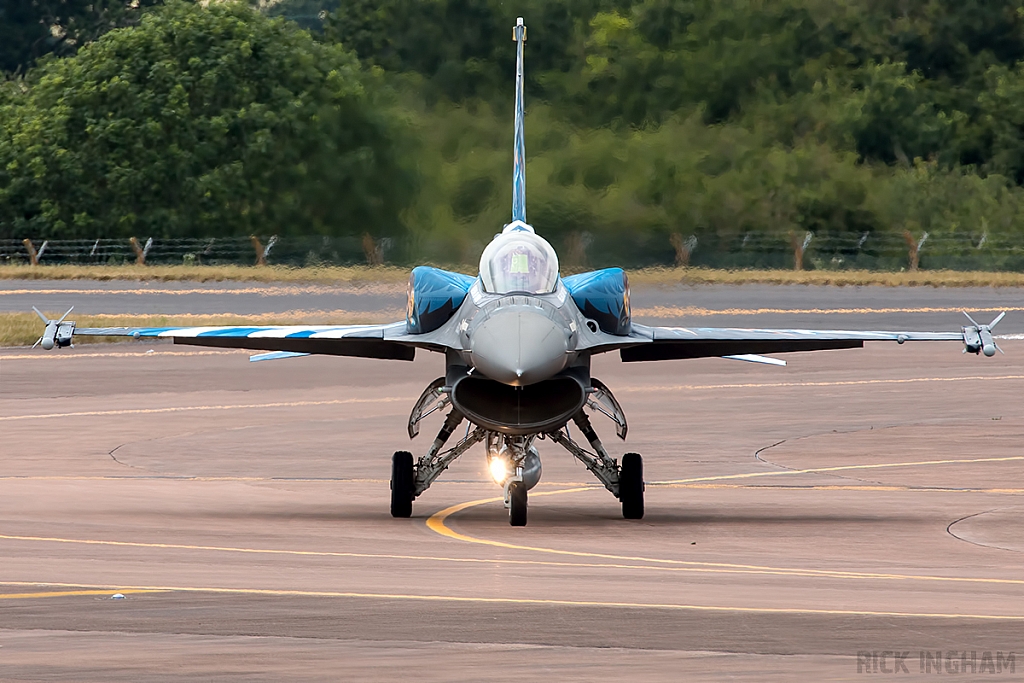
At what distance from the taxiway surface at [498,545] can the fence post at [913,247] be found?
32.8 meters

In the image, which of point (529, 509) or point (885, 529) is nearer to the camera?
point (885, 529)

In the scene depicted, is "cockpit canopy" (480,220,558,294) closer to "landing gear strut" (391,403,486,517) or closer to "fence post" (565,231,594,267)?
"landing gear strut" (391,403,486,517)

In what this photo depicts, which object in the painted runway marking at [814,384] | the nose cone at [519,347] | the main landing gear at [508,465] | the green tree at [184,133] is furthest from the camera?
the green tree at [184,133]

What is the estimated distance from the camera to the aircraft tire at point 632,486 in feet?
61.4

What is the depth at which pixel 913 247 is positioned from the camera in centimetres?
6719

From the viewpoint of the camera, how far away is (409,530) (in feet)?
58.2

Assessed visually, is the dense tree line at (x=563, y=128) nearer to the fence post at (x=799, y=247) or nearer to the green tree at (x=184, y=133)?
the green tree at (x=184, y=133)

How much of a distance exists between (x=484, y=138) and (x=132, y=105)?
29502mm

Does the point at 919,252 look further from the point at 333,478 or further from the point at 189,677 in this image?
the point at 189,677

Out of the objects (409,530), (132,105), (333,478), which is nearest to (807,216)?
(132,105)

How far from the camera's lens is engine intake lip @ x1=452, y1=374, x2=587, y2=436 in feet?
56.5

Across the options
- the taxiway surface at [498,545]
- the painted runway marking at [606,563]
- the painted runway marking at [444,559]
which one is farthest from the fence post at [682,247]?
the painted runway marking at [444,559]

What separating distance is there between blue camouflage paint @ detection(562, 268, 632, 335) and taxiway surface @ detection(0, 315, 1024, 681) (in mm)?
2049

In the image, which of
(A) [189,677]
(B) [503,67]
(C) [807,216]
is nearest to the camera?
(A) [189,677]
